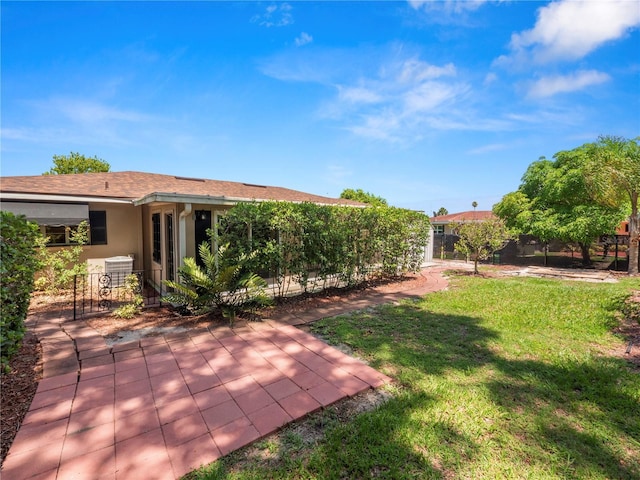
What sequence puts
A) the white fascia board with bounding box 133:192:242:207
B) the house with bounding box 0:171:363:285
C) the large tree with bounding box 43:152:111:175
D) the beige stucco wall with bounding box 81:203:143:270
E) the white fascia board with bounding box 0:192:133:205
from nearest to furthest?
the white fascia board with bounding box 133:192:242:207 → the house with bounding box 0:171:363:285 → the white fascia board with bounding box 0:192:133:205 → the beige stucco wall with bounding box 81:203:143:270 → the large tree with bounding box 43:152:111:175

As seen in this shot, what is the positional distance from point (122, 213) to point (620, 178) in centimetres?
1965

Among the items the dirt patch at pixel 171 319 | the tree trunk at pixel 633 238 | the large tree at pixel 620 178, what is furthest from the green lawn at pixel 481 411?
the tree trunk at pixel 633 238

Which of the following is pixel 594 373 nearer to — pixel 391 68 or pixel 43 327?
pixel 43 327

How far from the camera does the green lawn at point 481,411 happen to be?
2.35 meters

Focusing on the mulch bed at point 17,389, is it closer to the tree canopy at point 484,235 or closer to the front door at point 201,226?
the front door at point 201,226

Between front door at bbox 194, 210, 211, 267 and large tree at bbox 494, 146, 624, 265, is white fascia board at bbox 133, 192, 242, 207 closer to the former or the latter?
front door at bbox 194, 210, 211, 267

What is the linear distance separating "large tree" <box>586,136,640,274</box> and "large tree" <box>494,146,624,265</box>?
0.56 metres

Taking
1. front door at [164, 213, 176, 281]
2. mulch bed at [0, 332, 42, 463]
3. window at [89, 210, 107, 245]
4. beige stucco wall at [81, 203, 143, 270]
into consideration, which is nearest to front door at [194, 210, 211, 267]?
front door at [164, 213, 176, 281]

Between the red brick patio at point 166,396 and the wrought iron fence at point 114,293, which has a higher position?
the wrought iron fence at point 114,293

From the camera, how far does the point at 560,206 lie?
1566cm

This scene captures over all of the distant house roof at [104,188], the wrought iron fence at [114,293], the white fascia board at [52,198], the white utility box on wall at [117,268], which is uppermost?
the distant house roof at [104,188]

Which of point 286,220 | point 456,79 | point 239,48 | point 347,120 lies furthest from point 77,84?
point 456,79

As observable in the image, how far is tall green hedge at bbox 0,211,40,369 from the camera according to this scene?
2.72 metres

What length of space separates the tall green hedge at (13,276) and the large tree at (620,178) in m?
17.9
